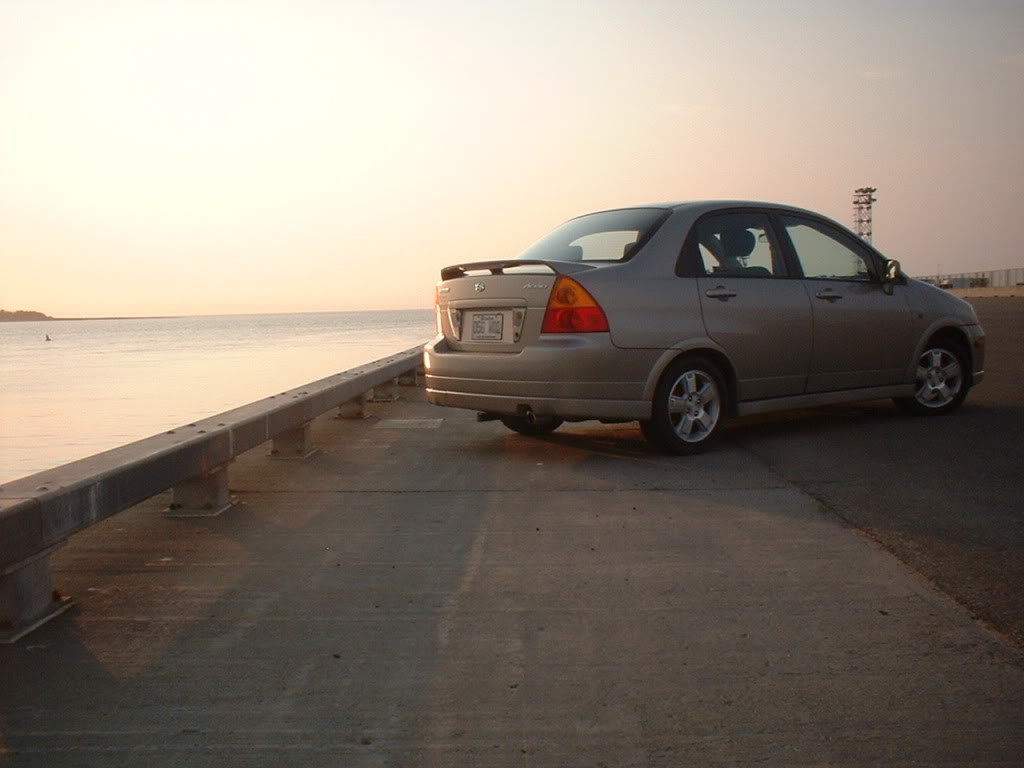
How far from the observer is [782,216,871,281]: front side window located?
830 cm

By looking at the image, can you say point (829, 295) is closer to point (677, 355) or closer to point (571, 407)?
point (677, 355)

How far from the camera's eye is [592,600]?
4.00m

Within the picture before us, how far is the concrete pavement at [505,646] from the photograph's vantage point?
2777 millimetres

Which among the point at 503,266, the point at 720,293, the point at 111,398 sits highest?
the point at 503,266

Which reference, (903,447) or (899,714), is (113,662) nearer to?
(899,714)

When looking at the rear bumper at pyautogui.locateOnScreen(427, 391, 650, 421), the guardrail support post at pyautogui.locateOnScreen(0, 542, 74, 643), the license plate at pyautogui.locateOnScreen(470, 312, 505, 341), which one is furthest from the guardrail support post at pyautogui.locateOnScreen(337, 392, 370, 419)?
the guardrail support post at pyautogui.locateOnScreen(0, 542, 74, 643)

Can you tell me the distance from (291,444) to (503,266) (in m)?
1.94

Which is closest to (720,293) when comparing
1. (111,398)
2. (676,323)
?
(676,323)

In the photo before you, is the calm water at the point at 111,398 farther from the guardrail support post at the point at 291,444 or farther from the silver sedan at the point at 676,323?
the silver sedan at the point at 676,323

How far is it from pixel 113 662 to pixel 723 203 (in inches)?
225

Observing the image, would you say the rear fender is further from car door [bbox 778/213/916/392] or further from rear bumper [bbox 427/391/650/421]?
car door [bbox 778/213/916/392]

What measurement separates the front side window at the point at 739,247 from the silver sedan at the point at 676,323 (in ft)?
0.04

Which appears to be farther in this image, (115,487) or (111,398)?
(111,398)

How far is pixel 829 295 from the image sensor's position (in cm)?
829
